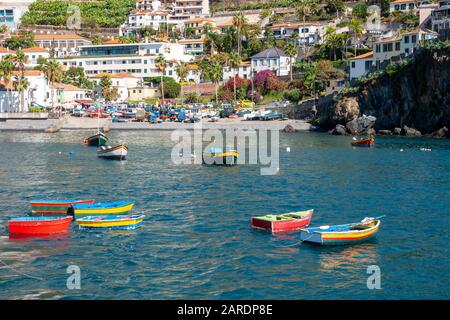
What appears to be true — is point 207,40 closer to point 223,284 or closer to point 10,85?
point 10,85

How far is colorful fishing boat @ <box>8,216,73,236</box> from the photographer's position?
3872 cm

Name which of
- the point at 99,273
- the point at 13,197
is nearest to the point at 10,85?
the point at 13,197

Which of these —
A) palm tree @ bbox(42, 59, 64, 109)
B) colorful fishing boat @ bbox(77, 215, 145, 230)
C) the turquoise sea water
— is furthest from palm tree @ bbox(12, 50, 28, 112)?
colorful fishing boat @ bbox(77, 215, 145, 230)

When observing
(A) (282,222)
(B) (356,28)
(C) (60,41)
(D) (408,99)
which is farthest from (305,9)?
(A) (282,222)

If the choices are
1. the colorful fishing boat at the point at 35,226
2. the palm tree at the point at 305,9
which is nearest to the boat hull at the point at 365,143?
the colorful fishing boat at the point at 35,226

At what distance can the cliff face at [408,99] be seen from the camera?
10062 cm

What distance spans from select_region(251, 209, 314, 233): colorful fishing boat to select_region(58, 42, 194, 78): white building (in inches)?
5042

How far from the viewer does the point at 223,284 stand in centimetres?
3053

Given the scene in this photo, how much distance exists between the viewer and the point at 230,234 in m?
39.5

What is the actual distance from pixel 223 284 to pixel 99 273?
617 centimetres

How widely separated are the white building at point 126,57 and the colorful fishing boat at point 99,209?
124026 mm

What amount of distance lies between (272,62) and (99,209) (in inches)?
4313
